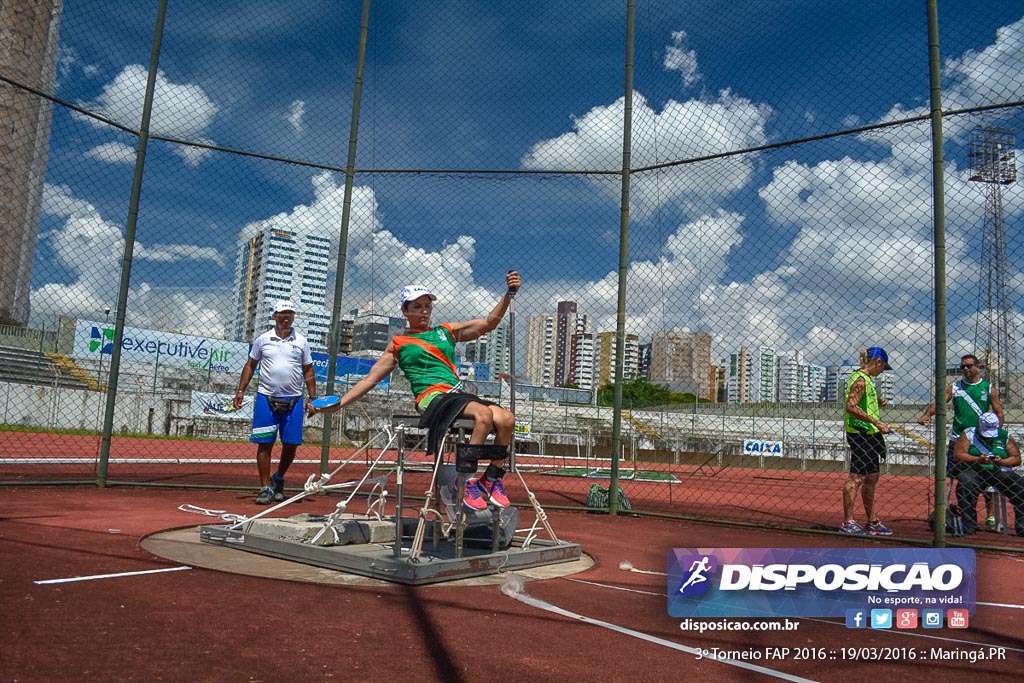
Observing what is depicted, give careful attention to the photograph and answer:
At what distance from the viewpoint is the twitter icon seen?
3363 millimetres

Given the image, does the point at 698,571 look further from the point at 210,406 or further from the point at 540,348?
the point at 210,406

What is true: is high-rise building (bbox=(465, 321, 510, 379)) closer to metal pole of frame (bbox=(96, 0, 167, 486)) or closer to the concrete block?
the concrete block

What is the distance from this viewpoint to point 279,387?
7.33 meters

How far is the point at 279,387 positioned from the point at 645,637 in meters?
5.03

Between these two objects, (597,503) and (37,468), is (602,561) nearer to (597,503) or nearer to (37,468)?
(597,503)

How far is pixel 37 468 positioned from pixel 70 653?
28.1ft

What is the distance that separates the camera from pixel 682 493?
12.5m

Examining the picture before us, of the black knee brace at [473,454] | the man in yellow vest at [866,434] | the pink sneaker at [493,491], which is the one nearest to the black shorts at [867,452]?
the man in yellow vest at [866,434]

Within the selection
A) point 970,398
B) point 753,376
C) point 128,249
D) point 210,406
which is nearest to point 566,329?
point 753,376

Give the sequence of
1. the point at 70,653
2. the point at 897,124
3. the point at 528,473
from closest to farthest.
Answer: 1. the point at 70,653
2. the point at 897,124
3. the point at 528,473

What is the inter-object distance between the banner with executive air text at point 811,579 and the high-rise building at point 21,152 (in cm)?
703

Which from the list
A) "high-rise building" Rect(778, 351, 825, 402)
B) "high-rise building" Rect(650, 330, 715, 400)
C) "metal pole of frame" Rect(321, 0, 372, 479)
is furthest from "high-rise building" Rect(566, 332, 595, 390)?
"metal pole of frame" Rect(321, 0, 372, 479)

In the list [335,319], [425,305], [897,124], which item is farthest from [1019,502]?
[335,319]

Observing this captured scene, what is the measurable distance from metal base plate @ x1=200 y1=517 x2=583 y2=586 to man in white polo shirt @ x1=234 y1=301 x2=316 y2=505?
7.98 ft
